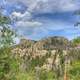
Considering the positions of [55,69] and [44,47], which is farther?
[44,47]

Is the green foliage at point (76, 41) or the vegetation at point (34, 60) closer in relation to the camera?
the vegetation at point (34, 60)

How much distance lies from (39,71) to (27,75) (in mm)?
→ 1550

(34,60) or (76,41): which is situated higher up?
(76,41)

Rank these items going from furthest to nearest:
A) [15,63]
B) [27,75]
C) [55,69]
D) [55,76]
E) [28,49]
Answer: [28,49]
[55,69]
[55,76]
[27,75]
[15,63]

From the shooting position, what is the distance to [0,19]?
10.4 meters

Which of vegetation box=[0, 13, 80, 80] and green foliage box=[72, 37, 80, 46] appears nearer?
vegetation box=[0, 13, 80, 80]

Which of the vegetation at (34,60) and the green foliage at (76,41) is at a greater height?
the green foliage at (76,41)

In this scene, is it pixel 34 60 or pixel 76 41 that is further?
pixel 34 60

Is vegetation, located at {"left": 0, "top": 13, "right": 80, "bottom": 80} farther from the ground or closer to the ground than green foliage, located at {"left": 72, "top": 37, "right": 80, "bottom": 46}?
closer to the ground

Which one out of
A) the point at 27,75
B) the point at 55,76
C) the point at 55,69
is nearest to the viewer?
the point at 27,75

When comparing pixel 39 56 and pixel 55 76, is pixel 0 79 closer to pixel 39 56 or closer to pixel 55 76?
pixel 55 76

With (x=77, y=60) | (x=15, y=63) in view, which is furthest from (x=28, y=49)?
(x=15, y=63)

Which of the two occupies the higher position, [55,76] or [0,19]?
[0,19]

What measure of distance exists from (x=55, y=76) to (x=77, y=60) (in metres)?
6.80
